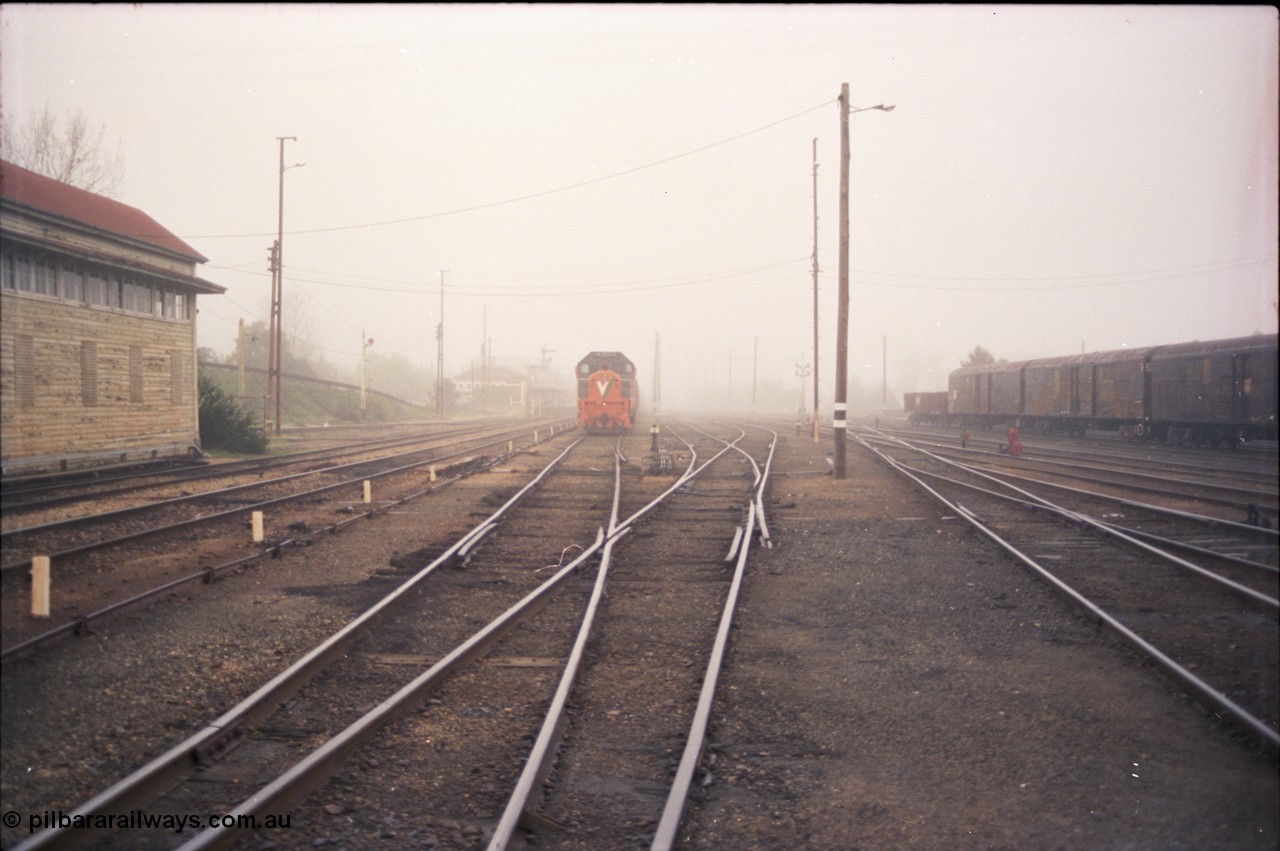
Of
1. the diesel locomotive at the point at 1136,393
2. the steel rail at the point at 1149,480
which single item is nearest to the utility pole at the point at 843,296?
the steel rail at the point at 1149,480

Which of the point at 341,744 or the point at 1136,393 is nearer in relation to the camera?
the point at 341,744

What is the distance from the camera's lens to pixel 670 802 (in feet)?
11.2

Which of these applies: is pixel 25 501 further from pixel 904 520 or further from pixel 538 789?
pixel 904 520

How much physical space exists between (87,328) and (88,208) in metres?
1.62

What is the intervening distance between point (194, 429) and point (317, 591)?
1042 centimetres

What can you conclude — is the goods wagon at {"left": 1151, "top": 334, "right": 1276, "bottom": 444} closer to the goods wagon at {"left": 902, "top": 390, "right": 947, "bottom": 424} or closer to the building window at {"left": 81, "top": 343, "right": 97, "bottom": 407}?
the building window at {"left": 81, "top": 343, "right": 97, "bottom": 407}

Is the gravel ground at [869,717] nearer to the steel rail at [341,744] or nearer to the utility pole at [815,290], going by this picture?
the steel rail at [341,744]

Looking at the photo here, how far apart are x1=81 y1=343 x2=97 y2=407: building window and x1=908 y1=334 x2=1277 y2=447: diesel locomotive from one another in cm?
1477

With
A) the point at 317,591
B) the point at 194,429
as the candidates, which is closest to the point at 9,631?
the point at 317,591

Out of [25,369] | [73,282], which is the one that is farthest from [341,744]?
[73,282]

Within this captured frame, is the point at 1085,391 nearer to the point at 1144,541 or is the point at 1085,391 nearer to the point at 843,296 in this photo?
the point at 843,296

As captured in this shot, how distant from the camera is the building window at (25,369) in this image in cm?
669

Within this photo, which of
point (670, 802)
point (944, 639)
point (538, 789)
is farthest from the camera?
point (944, 639)

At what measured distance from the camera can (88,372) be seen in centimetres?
962
